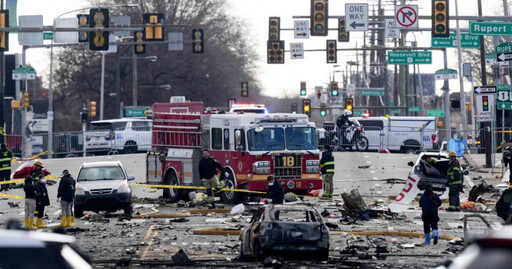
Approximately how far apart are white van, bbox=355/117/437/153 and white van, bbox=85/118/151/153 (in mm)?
12390

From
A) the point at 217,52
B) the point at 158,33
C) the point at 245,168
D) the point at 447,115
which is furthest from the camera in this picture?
the point at 217,52

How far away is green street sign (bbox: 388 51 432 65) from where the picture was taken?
170ft

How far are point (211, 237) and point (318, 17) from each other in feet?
46.6

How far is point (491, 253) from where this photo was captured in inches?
246

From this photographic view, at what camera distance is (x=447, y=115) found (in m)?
59.4

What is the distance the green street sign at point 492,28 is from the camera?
34500 mm

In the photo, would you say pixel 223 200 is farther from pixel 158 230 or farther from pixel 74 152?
pixel 74 152

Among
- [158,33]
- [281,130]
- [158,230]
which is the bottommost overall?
[158,230]

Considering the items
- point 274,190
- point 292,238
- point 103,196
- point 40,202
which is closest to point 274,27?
point 103,196

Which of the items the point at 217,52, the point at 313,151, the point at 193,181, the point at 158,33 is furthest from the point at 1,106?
the point at 217,52

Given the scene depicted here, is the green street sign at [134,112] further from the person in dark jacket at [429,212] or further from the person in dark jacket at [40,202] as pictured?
the person in dark jacket at [429,212]

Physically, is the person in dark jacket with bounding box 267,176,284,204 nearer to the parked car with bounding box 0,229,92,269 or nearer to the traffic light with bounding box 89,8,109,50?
the traffic light with bounding box 89,8,109,50

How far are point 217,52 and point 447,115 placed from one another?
3624 centimetres

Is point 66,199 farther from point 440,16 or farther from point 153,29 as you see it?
point 153,29
